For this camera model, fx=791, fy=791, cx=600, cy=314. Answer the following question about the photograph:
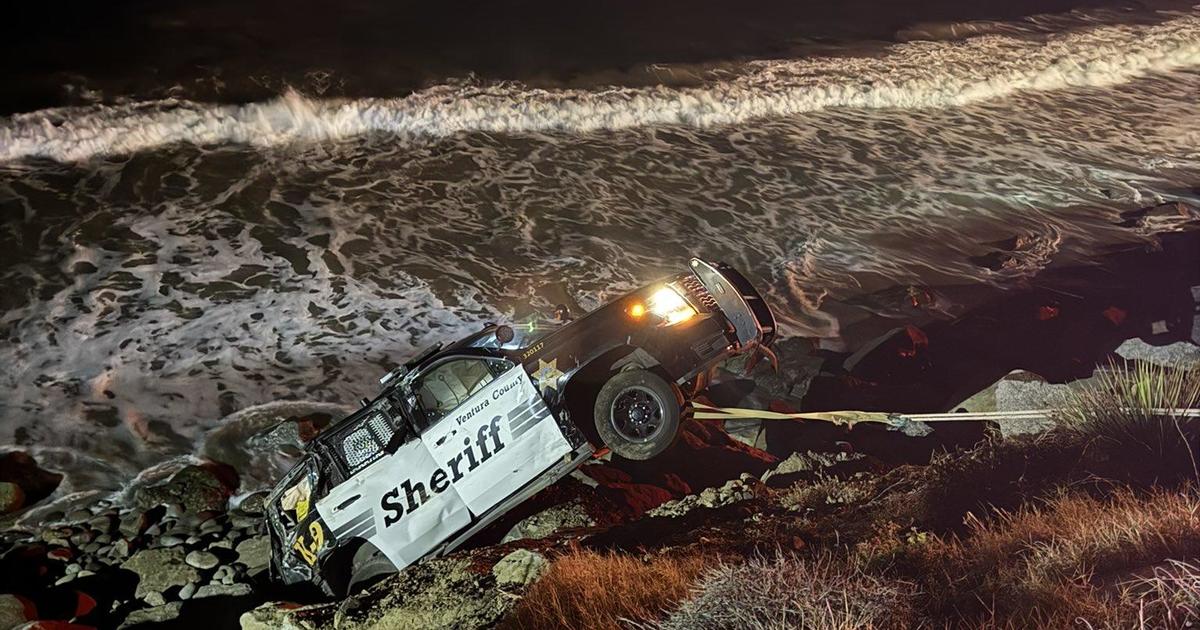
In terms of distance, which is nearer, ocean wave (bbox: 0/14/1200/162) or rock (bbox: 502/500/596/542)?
rock (bbox: 502/500/596/542)

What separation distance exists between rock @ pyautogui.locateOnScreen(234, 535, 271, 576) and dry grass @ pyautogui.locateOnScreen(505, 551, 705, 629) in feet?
4.66

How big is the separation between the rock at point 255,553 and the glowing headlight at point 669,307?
2327 mm

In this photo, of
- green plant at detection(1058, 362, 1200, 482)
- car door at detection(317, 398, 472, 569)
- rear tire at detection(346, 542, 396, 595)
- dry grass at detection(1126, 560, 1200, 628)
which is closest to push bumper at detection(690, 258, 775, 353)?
green plant at detection(1058, 362, 1200, 482)

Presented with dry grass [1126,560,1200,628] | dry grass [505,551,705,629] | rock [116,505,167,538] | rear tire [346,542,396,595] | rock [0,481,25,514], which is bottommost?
dry grass [1126,560,1200,628]

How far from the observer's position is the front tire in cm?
398

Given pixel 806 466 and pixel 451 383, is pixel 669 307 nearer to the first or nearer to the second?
pixel 806 466

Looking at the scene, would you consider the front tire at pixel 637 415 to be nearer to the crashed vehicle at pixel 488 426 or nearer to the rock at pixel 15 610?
the crashed vehicle at pixel 488 426

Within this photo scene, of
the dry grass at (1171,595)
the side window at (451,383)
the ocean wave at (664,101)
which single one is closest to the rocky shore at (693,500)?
the dry grass at (1171,595)

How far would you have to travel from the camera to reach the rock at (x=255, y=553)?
3.91 m

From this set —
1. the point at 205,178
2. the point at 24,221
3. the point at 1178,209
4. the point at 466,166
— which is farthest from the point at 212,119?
the point at 1178,209

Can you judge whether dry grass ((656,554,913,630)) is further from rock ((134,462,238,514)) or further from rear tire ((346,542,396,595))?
rock ((134,462,238,514))

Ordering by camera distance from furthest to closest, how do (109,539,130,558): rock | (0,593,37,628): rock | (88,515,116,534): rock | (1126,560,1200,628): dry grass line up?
(88,515,116,534): rock < (109,539,130,558): rock < (0,593,37,628): rock < (1126,560,1200,628): dry grass

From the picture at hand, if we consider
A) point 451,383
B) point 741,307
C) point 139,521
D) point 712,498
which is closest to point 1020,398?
point 741,307

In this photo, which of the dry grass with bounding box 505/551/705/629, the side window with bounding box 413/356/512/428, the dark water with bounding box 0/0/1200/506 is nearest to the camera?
the dry grass with bounding box 505/551/705/629
